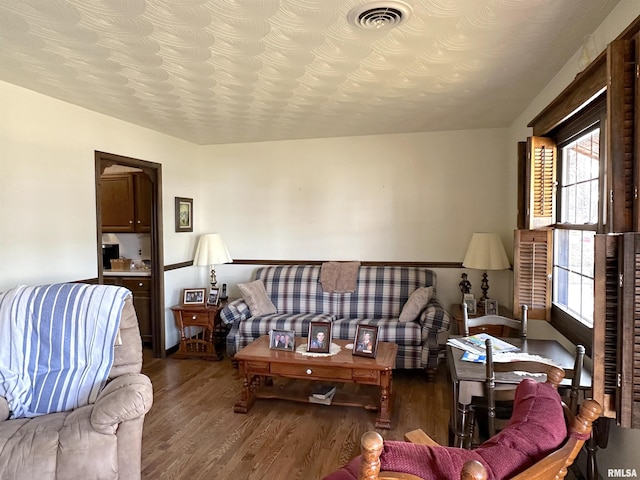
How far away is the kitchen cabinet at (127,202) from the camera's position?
4707mm

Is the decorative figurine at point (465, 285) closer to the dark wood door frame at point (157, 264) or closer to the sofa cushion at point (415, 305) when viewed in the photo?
the sofa cushion at point (415, 305)

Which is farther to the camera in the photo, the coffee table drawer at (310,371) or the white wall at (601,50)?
the coffee table drawer at (310,371)

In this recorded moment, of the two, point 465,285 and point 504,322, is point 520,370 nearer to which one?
point 504,322

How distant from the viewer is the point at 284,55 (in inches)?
89.7

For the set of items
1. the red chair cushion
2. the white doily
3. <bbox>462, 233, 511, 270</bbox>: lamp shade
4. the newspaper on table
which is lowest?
the white doily

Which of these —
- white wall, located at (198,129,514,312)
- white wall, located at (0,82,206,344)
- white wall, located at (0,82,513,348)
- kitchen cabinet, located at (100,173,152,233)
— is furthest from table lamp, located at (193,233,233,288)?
white wall, located at (0,82,206,344)

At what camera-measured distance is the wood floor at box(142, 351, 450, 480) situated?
7.66 feet

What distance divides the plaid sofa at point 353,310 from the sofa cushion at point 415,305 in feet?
0.20

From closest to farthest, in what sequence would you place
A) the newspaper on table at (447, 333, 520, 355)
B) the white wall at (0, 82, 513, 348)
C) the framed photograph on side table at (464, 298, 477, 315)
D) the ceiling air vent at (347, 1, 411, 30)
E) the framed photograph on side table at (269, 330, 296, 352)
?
the ceiling air vent at (347, 1, 411, 30) → the newspaper on table at (447, 333, 520, 355) → the framed photograph on side table at (269, 330, 296, 352) → the white wall at (0, 82, 513, 348) → the framed photograph on side table at (464, 298, 477, 315)

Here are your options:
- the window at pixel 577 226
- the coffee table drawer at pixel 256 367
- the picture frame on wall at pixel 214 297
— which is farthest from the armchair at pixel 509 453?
the picture frame on wall at pixel 214 297

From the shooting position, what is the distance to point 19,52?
2215mm

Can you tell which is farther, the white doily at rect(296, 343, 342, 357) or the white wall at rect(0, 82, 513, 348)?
the white wall at rect(0, 82, 513, 348)

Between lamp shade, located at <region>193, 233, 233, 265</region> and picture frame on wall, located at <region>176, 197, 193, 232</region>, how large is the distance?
0.28m

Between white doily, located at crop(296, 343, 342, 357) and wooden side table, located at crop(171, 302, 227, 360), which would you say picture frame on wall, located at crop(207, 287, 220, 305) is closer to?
wooden side table, located at crop(171, 302, 227, 360)
